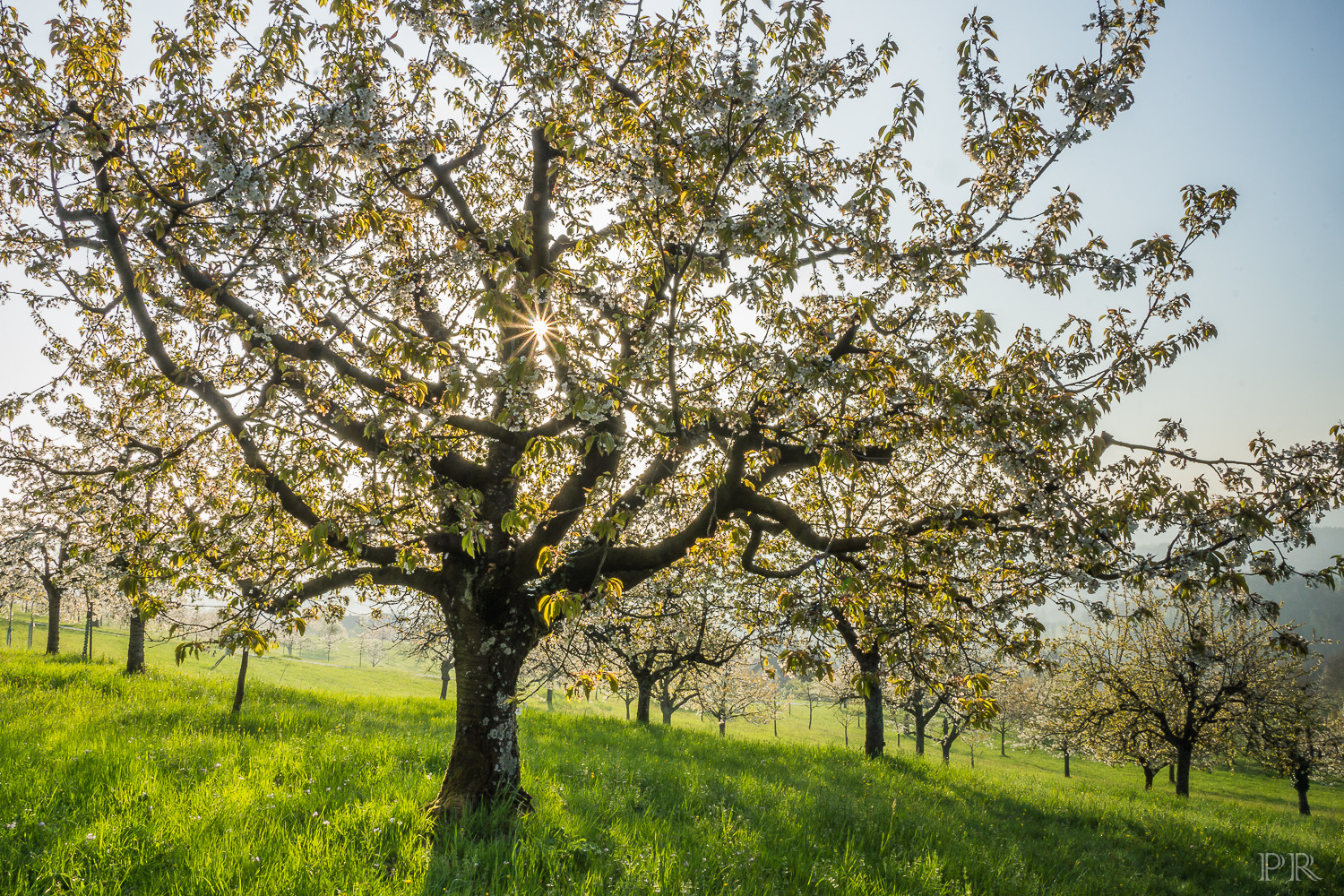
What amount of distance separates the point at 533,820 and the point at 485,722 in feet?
3.91

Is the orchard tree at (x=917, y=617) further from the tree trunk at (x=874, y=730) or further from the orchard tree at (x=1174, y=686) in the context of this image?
the orchard tree at (x=1174, y=686)

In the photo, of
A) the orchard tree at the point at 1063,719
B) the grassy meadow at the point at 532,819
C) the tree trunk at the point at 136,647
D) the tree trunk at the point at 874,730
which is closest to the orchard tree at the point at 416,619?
the grassy meadow at the point at 532,819

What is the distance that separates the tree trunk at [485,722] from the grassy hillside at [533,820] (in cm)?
47

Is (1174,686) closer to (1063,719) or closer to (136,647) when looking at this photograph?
(1063,719)

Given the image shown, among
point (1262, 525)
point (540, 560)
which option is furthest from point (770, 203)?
→ point (1262, 525)

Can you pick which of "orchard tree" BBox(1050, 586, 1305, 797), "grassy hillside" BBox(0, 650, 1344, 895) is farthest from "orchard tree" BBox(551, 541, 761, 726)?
"orchard tree" BBox(1050, 586, 1305, 797)

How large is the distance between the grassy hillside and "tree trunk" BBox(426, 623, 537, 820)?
0.47 metres

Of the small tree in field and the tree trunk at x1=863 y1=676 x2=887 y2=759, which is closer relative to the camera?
the tree trunk at x1=863 y1=676 x2=887 y2=759

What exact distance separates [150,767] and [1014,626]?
10.6 metres

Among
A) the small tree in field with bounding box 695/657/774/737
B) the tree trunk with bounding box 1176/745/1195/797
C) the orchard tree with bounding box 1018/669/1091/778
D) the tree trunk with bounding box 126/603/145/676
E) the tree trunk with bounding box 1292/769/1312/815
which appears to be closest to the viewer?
the tree trunk with bounding box 126/603/145/676

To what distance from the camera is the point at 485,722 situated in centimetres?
661

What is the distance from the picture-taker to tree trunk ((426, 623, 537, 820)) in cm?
640

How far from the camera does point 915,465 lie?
860cm

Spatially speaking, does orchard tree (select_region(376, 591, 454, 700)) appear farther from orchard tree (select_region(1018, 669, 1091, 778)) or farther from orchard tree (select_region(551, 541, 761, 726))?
orchard tree (select_region(1018, 669, 1091, 778))
